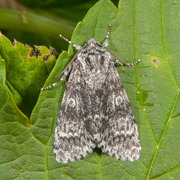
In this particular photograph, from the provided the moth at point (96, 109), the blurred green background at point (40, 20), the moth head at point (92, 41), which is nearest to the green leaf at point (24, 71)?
the moth at point (96, 109)

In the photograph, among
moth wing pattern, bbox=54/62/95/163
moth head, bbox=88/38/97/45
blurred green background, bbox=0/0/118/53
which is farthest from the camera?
blurred green background, bbox=0/0/118/53

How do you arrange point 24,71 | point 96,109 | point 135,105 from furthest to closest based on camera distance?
point 96,109
point 135,105
point 24,71

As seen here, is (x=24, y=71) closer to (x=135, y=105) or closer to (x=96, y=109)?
(x=96, y=109)

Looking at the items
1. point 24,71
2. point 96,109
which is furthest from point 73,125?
point 24,71

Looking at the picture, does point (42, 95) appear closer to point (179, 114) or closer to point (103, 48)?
point (103, 48)

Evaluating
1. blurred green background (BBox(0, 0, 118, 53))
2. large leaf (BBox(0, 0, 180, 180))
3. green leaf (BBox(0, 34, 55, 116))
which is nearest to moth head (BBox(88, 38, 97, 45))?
large leaf (BBox(0, 0, 180, 180))

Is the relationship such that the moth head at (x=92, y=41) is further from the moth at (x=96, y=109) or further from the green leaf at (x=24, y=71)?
the green leaf at (x=24, y=71)

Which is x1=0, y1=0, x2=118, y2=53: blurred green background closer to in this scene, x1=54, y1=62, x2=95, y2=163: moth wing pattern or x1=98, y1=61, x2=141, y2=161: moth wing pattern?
x1=54, y1=62, x2=95, y2=163: moth wing pattern

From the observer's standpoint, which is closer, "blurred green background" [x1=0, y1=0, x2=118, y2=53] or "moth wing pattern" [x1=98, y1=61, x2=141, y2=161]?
"moth wing pattern" [x1=98, y1=61, x2=141, y2=161]
